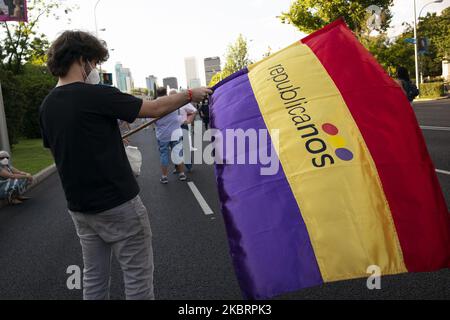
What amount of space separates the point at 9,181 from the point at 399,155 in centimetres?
700

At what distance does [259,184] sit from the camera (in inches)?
105

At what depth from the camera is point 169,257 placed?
4.52 m

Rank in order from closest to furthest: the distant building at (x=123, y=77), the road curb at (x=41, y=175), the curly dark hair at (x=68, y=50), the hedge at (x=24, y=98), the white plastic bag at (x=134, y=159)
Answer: the curly dark hair at (x=68, y=50)
the white plastic bag at (x=134, y=159)
the road curb at (x=41, y=175)
the hedge at (x=24, y=98)
the distant building at (x=123, y=77)

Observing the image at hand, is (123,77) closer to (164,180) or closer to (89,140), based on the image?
(164,180)

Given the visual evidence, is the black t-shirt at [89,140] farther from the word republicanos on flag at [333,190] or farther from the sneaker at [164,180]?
the sneaker at [164,180]

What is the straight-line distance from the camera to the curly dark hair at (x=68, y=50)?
2.43 meters

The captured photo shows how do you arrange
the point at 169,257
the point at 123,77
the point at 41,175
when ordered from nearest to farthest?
the point at 169,257
the point at 41,175
the point at 123,77

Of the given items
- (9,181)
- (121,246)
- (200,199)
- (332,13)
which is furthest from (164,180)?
(332,13)

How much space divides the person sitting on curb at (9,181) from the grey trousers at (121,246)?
568 cm

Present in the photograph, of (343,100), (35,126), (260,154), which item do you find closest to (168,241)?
(260,154)

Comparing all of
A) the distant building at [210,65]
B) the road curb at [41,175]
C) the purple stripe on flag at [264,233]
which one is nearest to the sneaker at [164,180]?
the road curb at [41,175]

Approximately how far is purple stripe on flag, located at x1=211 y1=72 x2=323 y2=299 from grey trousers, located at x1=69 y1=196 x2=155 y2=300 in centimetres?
52

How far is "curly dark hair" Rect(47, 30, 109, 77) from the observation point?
243 cm

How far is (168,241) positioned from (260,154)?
8.60ft
